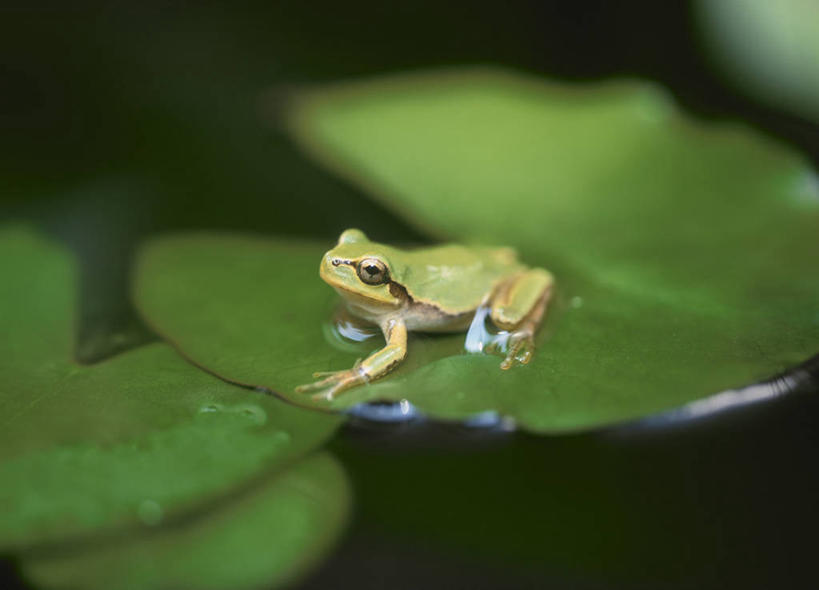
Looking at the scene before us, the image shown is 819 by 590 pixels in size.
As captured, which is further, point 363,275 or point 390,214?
point 390,214

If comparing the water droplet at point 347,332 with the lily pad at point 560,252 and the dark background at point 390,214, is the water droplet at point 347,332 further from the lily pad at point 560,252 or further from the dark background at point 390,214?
the dark background at point 390,214

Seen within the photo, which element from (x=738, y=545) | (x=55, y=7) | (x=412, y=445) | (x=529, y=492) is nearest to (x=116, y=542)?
(x=412, y=445)

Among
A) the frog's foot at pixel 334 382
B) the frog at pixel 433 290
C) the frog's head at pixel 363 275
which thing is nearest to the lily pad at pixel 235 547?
the frog's foot at pixel 334 382

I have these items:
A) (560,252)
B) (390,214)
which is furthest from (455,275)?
(390,214)

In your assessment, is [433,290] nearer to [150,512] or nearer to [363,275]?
[363,275]

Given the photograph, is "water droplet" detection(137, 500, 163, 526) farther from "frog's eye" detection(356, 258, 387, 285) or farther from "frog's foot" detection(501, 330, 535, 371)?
"frog's foot" detection(501, 330, 535, 371)

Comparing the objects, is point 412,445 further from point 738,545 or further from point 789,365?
point 789,365
